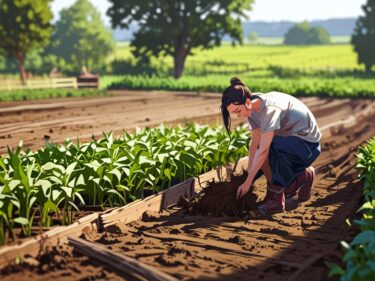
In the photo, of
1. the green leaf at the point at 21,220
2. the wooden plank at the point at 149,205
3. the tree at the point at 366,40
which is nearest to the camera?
the green leaf at the point at 21,220

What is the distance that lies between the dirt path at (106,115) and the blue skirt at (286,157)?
607cm

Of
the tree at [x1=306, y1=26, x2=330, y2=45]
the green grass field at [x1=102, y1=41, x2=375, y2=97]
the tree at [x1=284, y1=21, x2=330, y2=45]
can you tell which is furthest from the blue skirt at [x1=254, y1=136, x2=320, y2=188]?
the tree at [x1=306, y1=26, x2=330, y2=45]

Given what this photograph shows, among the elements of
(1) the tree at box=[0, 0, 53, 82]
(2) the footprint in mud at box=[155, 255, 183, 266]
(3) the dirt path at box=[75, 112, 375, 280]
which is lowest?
(3) the dirt path at box=[75, 112, 375, 280]

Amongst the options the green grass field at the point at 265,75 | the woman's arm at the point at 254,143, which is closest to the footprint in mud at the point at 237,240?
the woman's arm at the point at 254,143

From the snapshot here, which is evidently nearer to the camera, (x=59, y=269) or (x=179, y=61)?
(x=59, y=269)

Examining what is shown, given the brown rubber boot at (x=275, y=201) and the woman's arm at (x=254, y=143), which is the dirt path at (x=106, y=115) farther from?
the brown rubber boot at (x=275, y=201)

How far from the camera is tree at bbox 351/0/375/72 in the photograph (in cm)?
5288

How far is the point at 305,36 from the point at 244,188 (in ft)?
449

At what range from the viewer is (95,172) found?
5.67 m

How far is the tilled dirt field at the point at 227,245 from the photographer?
4.07 metres

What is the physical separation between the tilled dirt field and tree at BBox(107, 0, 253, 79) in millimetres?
36484

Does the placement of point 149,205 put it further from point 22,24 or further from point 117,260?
point 22,24

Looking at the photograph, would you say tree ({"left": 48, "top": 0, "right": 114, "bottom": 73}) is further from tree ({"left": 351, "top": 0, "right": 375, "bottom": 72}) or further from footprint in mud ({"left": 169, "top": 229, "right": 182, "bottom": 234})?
footprint in mud ({"left": 169, "top": 229, "right": 182, "bottom": 234})

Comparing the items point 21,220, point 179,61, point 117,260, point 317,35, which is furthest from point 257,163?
point 317,35
